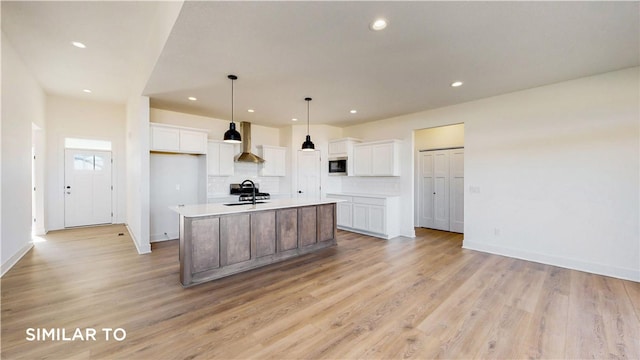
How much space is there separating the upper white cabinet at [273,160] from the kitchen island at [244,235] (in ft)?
8.06

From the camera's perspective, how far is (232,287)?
3051 mm

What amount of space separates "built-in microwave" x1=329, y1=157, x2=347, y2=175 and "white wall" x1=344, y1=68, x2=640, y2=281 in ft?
8.72

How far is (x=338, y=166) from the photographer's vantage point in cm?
667


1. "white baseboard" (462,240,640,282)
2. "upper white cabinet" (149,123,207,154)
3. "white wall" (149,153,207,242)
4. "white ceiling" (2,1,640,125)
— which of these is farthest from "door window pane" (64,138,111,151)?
"white baseboard" (462,240,640,282)

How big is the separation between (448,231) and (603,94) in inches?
144

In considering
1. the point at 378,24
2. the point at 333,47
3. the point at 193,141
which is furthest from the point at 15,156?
the point at 378,24

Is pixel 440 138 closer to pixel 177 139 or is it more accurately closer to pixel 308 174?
pixel 308 174

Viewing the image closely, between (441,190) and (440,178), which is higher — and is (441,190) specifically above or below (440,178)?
below

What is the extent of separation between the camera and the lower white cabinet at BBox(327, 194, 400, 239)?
5492 millimetres

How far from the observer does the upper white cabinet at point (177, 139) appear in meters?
4.76

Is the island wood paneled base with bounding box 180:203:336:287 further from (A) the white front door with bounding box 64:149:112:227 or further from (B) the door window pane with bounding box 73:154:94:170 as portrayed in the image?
(B) the door window pane with bounding box 73:154:94:170

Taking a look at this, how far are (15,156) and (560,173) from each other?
794 cm

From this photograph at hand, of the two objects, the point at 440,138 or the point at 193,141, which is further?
the point at 440,138

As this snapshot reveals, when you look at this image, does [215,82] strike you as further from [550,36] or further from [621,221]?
[621,221]
